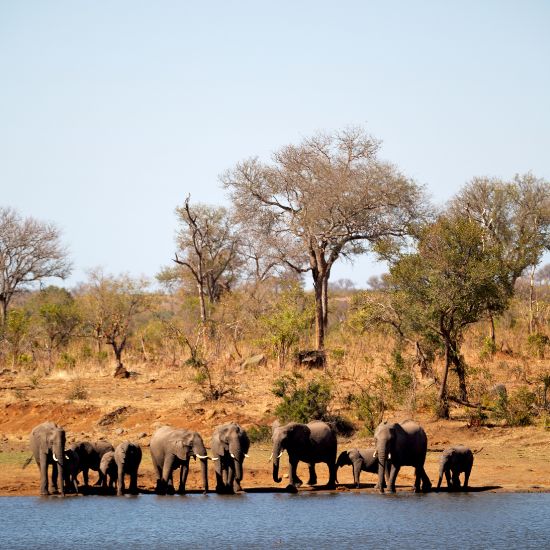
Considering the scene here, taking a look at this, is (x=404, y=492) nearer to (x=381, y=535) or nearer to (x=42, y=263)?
(x=381, y=535)

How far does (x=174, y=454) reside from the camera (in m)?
20.9

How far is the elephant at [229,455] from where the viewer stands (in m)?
20.9

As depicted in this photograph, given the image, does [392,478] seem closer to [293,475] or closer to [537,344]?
[293,475]

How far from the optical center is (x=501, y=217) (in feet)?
153

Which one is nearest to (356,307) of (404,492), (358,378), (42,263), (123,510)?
(358,378)

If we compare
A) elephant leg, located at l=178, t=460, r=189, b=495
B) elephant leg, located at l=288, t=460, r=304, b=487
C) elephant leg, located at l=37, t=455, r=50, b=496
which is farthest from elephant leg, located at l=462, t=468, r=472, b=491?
elephant leg, located at l=37, t=455, r=50, b=496

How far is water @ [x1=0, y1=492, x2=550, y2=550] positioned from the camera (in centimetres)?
1698

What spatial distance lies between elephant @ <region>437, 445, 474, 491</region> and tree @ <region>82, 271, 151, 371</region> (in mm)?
23683

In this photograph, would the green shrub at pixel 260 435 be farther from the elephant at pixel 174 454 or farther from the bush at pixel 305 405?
the elephant at pixel 174 454

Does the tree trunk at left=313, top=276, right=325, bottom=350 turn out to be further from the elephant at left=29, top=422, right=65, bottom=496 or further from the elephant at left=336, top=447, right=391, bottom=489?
the elephant at left=29, top=422, right=65, bottom=496

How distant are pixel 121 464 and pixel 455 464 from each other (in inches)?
249

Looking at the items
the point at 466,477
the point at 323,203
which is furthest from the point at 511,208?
the point at 466,477

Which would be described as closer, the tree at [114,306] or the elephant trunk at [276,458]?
the elephant trunk at [276,458]

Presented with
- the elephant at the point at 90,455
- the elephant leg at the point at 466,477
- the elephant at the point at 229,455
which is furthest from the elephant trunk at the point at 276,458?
the elephant leg at the point at 466,477
